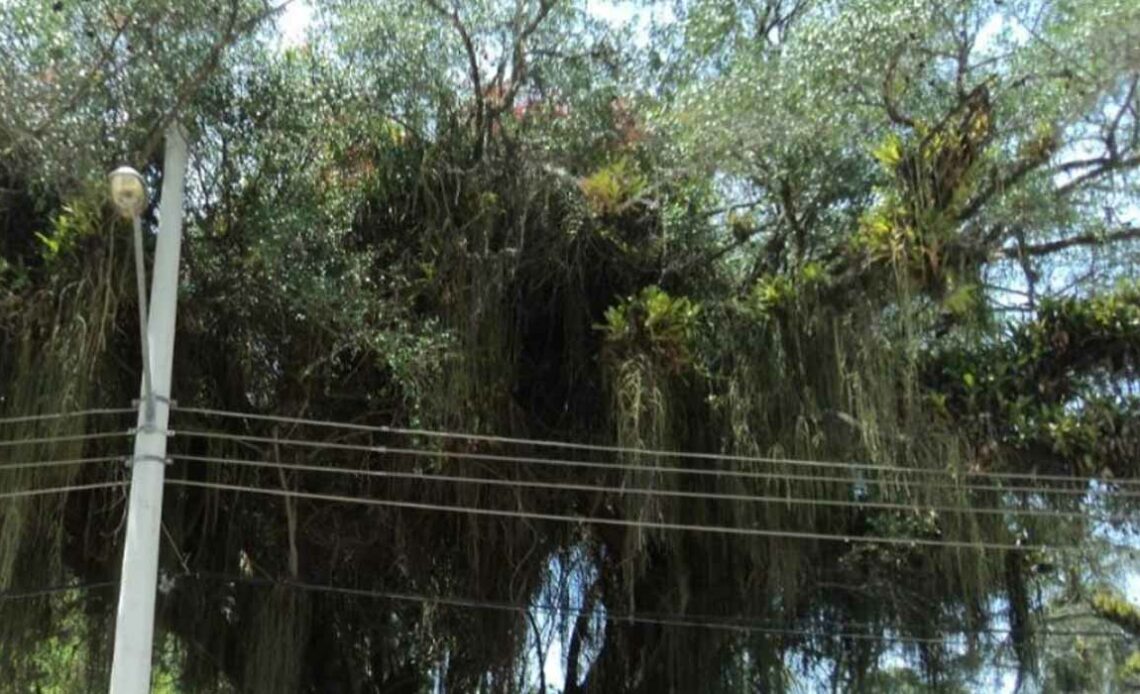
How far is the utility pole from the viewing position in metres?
6.31

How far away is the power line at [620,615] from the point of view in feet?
28.4

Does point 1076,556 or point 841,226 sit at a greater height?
point 841,226

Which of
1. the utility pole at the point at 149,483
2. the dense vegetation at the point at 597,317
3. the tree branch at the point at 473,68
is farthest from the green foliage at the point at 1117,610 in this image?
the utility pole at the point at 149,483

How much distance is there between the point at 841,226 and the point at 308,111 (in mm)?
3216

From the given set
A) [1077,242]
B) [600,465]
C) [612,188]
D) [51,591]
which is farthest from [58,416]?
[1077,242]

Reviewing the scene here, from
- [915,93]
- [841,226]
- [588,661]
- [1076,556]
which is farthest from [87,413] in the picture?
[1076,556]

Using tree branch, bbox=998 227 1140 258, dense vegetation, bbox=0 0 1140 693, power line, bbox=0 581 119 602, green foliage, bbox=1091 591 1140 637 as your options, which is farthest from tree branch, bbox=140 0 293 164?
green foliage, bbox=1091 591 1140 637

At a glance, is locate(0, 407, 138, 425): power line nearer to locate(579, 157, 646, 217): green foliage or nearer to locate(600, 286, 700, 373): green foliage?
locate(600, 286, 700, 373): green foliage

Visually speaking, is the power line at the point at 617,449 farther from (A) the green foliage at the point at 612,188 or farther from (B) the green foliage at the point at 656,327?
(A) the green foliage at the point at 612,188

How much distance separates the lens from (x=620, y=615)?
359 inches

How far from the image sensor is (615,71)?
29.7 feet

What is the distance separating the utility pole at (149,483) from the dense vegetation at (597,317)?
0.97m

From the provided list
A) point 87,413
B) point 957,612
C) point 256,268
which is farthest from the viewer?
point 957,612

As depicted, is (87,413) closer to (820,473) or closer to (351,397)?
(351,397)
